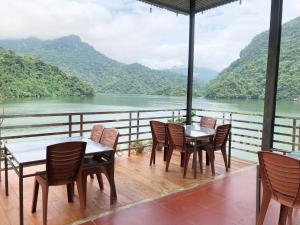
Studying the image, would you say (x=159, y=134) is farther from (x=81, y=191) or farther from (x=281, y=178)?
(x=281, y=178)

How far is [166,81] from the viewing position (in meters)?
11.9

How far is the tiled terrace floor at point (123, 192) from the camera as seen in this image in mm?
2729

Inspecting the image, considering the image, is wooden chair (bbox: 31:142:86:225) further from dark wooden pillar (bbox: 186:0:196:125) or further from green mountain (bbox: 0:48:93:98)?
green mountain (bbox: 0:48:93:98)

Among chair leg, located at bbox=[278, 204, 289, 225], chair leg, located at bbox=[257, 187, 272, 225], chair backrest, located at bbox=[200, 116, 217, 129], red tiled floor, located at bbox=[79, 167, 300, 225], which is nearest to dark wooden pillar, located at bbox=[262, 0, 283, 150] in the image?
red tiled floor, located at bbox=[79, 167, 300, 225]

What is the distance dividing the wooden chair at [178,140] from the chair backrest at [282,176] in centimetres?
196

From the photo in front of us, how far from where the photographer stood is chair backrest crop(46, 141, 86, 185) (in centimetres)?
244

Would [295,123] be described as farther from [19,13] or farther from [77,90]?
[19,13]

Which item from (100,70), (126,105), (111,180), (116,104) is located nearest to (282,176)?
(111,180)

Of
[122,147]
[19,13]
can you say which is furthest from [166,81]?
[19,13]

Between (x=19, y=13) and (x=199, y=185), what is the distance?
792 inches

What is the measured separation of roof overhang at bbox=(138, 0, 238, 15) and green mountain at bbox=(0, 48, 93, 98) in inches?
178

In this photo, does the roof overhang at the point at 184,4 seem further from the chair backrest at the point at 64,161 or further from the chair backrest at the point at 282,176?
the chair backrest at the point at 282,176

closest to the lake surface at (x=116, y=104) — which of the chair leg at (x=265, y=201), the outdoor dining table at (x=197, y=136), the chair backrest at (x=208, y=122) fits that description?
the chair backrest at (x=208, y=122)

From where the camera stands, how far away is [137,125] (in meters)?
5.50
